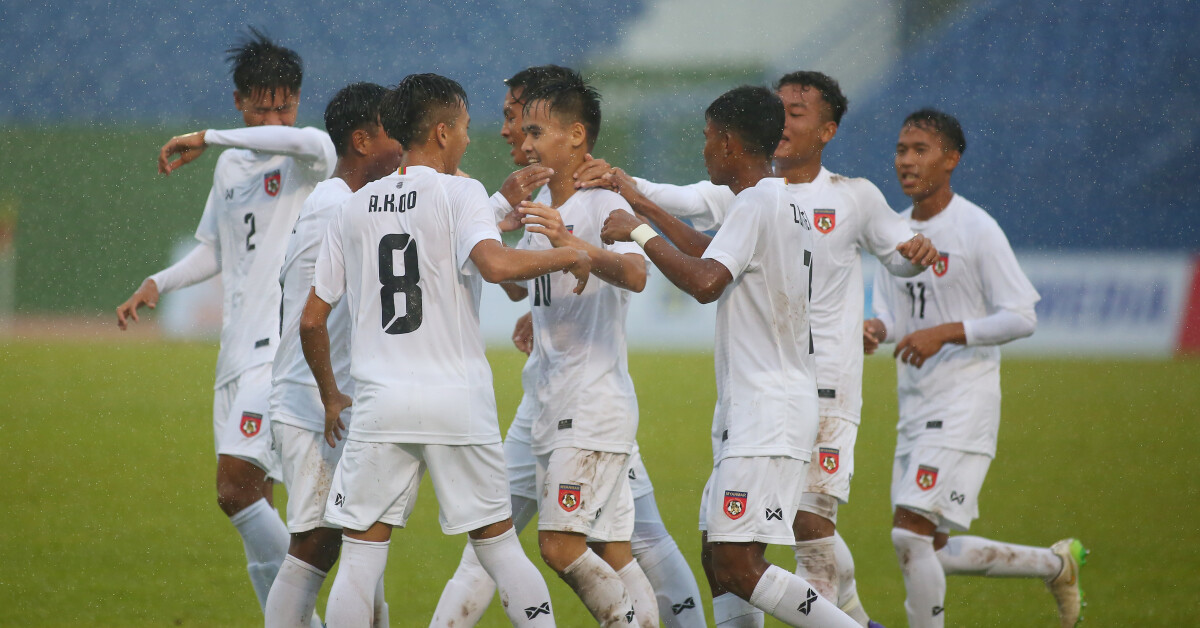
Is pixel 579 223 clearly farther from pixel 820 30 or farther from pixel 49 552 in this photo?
pixel 820 30

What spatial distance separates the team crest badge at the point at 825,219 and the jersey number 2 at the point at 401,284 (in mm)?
1786

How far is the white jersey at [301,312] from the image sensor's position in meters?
3.66

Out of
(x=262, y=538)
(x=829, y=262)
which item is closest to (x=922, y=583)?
(x=829, y=262)

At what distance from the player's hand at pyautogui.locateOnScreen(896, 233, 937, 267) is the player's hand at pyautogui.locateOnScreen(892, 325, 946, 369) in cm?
53

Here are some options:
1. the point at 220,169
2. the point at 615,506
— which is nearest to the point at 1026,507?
the point at 615,506

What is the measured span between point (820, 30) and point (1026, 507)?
17.8 m

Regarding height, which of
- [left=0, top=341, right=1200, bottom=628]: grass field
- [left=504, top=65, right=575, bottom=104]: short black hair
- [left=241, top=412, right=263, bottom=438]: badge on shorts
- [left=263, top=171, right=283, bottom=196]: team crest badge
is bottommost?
[left=0, top=341, right=1200, bottom=628]: grass field

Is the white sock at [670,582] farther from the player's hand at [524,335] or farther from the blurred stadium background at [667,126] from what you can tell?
the blurred stadium background at [667,126]

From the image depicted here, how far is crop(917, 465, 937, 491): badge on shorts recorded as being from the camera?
4.61 m

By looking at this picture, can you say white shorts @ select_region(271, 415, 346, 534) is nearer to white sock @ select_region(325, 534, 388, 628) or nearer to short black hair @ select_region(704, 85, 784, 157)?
white sock @ select_region(325, 534, 388, 628)

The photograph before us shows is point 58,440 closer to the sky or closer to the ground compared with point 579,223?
closer to the ground

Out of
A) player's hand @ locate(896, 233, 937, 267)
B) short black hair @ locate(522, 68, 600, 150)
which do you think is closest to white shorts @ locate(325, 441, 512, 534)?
short black hair @ locate(522, 68, 600, 150)

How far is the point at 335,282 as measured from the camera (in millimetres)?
3230

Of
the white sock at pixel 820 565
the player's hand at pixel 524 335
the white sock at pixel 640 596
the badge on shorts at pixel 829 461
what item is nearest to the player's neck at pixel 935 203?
the badge on shorts at pixel 829 461
